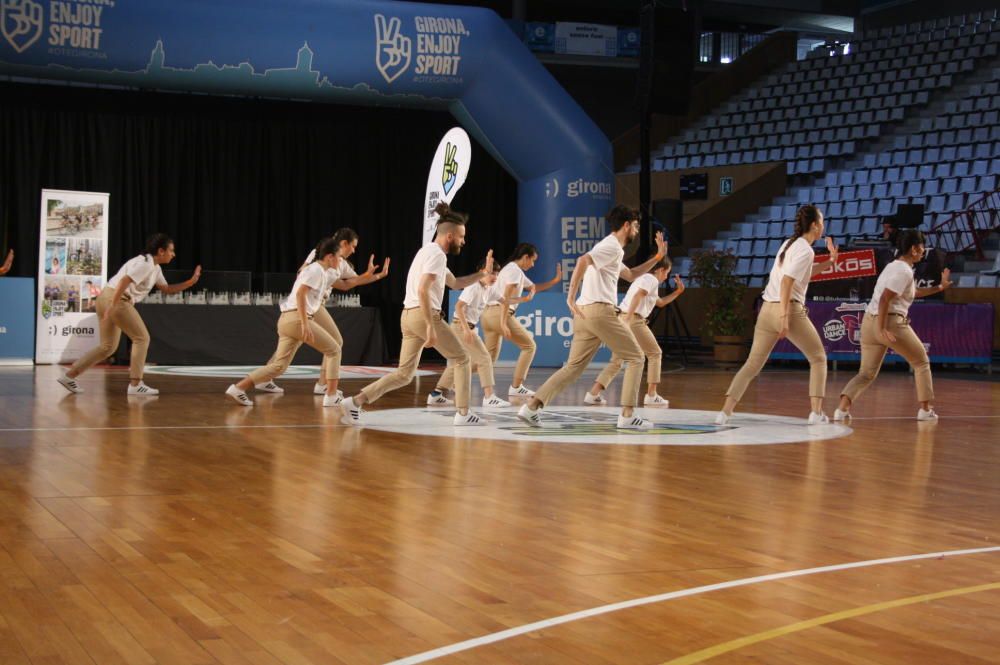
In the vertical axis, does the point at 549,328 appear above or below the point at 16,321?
above

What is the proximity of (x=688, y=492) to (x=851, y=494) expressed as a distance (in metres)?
0.84

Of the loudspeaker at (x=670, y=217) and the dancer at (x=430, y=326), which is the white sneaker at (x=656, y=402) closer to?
the dancer at (x=430, y=326)

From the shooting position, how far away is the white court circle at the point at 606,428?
8.34m

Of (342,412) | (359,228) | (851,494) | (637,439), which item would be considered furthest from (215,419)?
(359,228)

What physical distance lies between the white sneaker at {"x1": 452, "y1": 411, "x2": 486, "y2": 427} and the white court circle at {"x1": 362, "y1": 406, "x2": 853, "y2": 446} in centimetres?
8

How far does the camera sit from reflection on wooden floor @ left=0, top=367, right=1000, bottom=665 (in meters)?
3.24

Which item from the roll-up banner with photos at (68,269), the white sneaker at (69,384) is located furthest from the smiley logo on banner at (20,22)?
the white sneaker at (69,384)

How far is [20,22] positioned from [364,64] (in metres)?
4.21

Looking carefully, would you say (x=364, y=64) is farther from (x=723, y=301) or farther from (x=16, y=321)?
(x=723, y=301)

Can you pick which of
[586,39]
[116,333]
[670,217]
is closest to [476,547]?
[116,333]

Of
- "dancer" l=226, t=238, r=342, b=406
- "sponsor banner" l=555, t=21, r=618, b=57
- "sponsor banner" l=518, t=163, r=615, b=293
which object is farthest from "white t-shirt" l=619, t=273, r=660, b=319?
"sponsor banner" l=555, t=21, r=618, b=57

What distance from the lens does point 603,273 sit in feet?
28.7

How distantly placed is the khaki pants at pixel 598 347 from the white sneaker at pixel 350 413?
4.55 ft

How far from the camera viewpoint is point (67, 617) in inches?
133
